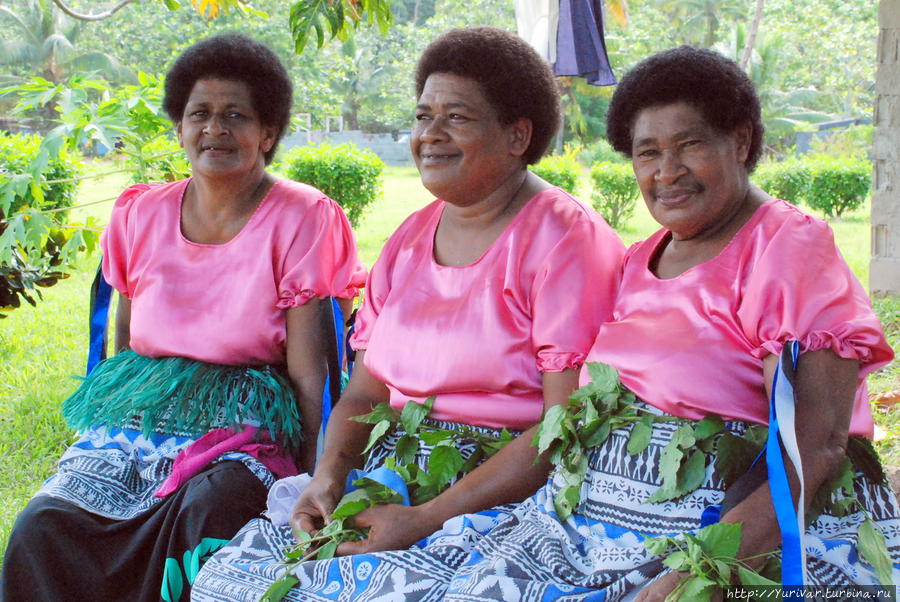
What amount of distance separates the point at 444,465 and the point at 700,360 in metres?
0.72

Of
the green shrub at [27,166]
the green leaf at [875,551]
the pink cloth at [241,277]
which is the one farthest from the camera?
the green shrub at [27,166]

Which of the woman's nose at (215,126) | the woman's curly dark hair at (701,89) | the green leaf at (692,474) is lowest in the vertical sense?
the green leaf at (692,474)

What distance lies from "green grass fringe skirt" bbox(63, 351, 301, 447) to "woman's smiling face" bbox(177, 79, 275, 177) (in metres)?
0.63

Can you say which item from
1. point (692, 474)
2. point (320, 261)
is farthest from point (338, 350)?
point (692, 474)

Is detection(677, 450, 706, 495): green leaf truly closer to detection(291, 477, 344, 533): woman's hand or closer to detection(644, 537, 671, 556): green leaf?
detection(644, 537, 671, 556): green leaf

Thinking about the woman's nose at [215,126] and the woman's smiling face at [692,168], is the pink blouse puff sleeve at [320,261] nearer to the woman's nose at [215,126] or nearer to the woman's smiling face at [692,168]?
the woman's nose at [215,126]

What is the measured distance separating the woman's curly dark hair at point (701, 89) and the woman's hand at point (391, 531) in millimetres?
1122

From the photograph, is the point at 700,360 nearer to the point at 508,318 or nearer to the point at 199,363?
the point at 508,318

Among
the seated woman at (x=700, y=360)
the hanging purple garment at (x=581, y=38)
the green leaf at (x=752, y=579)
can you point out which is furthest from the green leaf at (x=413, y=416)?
the hanging purple garment at (x=581, y=38)

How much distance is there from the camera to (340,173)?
13.1m

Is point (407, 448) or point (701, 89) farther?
point (407, 448)

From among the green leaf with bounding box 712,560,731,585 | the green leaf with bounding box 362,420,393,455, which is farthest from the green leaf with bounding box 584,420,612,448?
the green leaf with bounding box 362,420,393,455

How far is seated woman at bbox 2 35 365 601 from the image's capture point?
9.07ft

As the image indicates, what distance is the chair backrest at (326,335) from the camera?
10.2 ft
